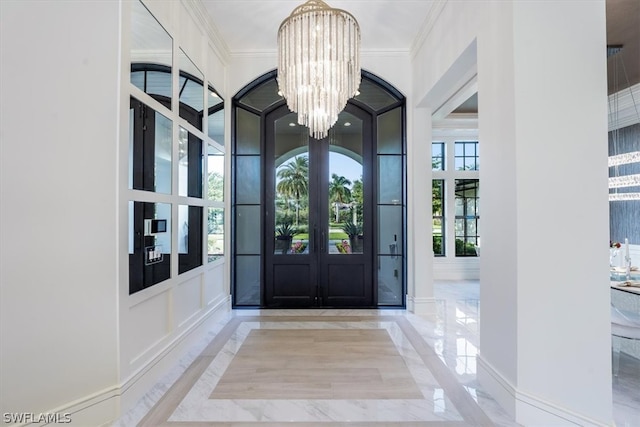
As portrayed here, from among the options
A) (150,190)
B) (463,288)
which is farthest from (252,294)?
(463,288)

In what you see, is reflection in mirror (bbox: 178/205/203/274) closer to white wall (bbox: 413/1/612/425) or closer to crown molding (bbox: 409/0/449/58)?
white wall (bbox: 413/1/612/425)

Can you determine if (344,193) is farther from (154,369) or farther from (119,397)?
(119,397)

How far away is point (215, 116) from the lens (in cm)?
413

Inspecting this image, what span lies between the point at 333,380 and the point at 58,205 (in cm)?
236

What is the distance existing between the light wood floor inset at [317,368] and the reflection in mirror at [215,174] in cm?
185

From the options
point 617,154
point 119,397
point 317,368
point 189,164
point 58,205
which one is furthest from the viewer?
point 617,154

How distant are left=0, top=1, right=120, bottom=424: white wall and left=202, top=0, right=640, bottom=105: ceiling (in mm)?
1995

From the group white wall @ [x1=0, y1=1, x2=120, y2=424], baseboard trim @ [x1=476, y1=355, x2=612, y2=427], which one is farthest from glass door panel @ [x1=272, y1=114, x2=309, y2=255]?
baseboard trim @ [x1=476, y1=355, x2=612, y2=427]

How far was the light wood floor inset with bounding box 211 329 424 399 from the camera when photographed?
2.42 meters

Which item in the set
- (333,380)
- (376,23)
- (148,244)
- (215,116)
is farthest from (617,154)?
(148,244)

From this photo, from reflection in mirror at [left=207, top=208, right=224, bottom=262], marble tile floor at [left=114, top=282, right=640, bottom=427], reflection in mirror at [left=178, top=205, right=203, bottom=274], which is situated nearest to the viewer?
marble tile floor at [left=114, top=282, right=640, bottom=427]

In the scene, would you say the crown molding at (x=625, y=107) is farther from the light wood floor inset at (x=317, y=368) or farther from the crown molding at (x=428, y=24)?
the light wood floor inset at (x=317, y=368)

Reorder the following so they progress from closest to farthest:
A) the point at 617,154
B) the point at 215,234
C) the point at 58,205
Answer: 1. the point at 58,205
2. the point at 215,234
3. the point at 617,154

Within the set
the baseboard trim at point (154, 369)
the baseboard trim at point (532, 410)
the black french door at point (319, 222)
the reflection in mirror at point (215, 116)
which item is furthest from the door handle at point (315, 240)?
the baseboard trim at point (532, 410)
